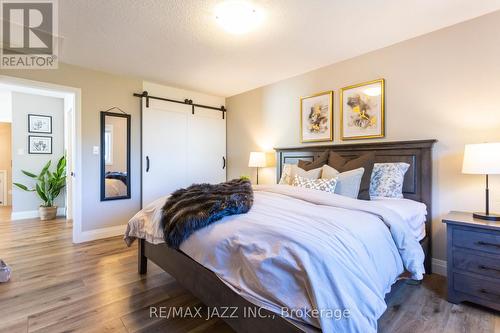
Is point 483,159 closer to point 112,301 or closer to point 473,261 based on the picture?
point 473,261

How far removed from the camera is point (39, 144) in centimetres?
493

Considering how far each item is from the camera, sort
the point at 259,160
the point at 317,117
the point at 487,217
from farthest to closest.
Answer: the point at 259,160, the point at 317,117, the point at 487,217

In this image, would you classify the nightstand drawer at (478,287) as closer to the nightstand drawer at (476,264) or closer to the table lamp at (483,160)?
the nightstand drawer at (476,264)

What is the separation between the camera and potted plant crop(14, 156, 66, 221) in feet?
15.4

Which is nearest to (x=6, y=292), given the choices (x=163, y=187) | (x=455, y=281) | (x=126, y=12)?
(x=163, y=187)

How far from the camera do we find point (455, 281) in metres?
1.94

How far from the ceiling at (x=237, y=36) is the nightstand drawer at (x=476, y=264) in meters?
2.00

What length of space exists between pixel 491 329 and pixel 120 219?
4142mm

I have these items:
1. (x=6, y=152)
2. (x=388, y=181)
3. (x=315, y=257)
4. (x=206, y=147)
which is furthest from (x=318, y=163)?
(x=6, y=152)

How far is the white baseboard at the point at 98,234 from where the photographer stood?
135 inches

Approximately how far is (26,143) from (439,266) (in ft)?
21.8

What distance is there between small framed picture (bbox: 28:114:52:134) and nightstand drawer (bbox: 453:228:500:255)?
6.47 metres

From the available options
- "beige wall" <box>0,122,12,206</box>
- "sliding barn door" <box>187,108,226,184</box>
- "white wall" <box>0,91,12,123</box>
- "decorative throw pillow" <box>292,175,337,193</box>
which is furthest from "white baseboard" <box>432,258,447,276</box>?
"beige wall" <box>0,122,12,206</box>

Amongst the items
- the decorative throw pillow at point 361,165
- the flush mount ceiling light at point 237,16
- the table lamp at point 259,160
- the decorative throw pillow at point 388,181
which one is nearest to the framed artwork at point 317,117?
the decorative throw pillow at point 361,165
